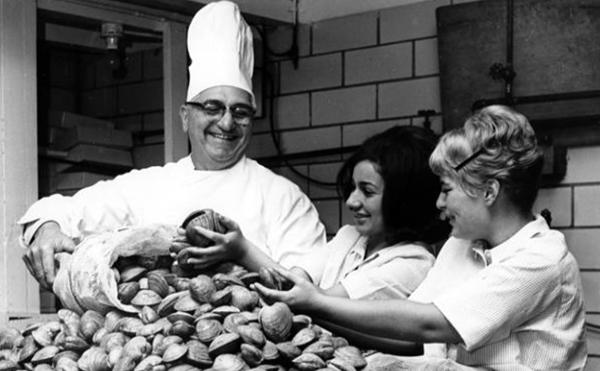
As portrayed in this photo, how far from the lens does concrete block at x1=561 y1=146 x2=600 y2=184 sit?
3.87m

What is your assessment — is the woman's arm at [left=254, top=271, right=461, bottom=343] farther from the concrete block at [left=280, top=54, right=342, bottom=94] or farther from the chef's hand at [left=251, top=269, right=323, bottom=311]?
the concrete block at [left=280, top=54, right=342, bottom=94]

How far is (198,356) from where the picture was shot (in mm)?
2393

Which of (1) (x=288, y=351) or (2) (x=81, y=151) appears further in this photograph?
(2) (x=81, y=151)

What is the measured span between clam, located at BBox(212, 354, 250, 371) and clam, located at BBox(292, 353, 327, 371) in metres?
0.11

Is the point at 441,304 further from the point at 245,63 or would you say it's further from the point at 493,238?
the point at 245,63

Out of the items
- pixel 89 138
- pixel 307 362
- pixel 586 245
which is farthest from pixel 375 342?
pixel 89 138

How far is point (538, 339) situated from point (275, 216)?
4.43 ft

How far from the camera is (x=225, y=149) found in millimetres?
3768

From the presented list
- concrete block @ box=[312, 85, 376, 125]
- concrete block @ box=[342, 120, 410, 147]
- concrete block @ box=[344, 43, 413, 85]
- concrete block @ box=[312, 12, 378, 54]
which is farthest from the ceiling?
concrete block @ box=[342, 120, 410, 147]

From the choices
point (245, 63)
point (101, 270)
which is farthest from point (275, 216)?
point (101, 270)

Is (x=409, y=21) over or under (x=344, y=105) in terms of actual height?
over

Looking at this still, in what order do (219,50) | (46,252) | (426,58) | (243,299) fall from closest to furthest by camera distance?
(243,299)
(46,252)
(219,50)
(426,58)

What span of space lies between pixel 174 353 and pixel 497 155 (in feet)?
2.97

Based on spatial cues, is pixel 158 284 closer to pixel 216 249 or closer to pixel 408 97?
→ pixel 216 249
